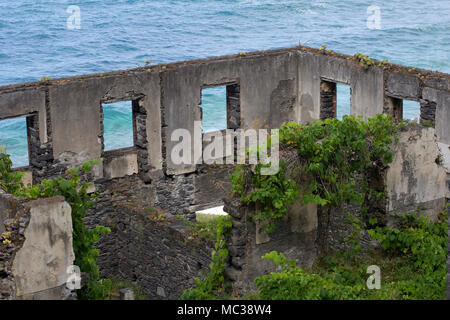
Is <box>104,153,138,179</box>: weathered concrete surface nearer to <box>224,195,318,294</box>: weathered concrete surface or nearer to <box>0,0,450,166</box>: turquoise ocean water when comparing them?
<box>224,195,318,294</box>: weathered concrete surface

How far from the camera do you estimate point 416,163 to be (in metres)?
13.5

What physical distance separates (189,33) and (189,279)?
4408 cm

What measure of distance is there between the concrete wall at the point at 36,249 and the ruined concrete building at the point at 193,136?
264 cm

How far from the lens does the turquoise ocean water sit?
2067 inches

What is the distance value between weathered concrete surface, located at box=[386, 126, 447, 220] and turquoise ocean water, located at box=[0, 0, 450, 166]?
3273 cm

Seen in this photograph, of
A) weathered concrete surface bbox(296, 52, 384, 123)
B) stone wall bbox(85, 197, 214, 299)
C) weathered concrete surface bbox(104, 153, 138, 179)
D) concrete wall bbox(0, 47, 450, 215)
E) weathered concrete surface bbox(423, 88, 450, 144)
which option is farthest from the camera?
weathered concrete surface bbox(296, 52, 384, 123)

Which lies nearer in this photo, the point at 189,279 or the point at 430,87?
the point at 189,279

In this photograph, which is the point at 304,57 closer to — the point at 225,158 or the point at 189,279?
the point at 225,158

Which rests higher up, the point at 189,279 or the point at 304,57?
the point at 304,57

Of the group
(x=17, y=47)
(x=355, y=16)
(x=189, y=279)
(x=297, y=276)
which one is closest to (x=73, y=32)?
(x=17, y=47)

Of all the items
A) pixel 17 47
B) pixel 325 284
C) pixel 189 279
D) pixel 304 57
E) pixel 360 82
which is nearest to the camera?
pixel 325 284

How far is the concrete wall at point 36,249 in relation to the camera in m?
10.4

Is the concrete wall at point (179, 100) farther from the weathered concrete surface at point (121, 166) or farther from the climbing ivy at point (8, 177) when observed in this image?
the climbing ivy at point (8, 177)

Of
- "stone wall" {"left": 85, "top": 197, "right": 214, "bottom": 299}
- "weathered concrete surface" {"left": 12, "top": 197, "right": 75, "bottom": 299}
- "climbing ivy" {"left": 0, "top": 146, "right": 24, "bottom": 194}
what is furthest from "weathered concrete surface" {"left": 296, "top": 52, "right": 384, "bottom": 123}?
"weathered concrete surface" {"left": 12, "top": 197, "right": 75, "bottom": 299}
